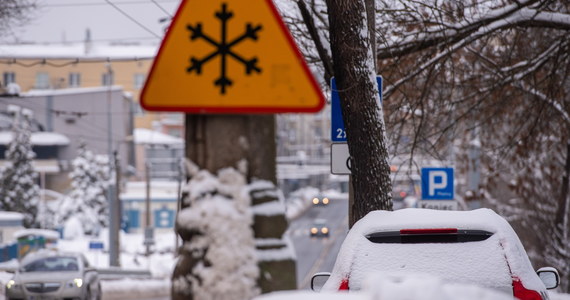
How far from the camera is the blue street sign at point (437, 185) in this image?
1750cm

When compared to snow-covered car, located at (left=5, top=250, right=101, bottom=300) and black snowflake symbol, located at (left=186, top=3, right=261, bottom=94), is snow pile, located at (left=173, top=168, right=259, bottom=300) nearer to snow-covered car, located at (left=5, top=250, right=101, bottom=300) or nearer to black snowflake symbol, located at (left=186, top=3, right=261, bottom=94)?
black snowflake symbol, located at (left=186, top=3, right=261, bottom=94)

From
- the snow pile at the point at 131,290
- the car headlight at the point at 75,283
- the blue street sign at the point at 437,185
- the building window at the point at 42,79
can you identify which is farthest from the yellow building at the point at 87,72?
the blue street sign at the point at 437,185

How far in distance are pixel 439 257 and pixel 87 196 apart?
2925 inches

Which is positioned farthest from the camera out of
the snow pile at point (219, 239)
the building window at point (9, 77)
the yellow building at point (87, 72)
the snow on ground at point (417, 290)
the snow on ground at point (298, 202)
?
the yellow building at point (87, 72)

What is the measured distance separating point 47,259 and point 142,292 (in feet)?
33.4

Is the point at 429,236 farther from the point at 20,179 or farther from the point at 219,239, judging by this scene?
the point at 20,179

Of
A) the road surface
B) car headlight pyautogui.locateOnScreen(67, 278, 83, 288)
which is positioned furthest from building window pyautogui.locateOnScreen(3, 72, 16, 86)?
car headlight pyautogui.locateOnScreen(67, 278, 83, 288)

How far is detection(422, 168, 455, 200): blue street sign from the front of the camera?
17.5m

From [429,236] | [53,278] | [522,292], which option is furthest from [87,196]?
[522,292]

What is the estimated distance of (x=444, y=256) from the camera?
241 inches

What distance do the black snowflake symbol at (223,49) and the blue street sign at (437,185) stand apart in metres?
13.6

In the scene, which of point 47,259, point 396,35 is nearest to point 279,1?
point 396,35

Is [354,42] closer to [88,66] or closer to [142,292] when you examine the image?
[142,292]

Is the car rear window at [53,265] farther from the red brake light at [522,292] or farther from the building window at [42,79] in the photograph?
the building window at [42,79]
